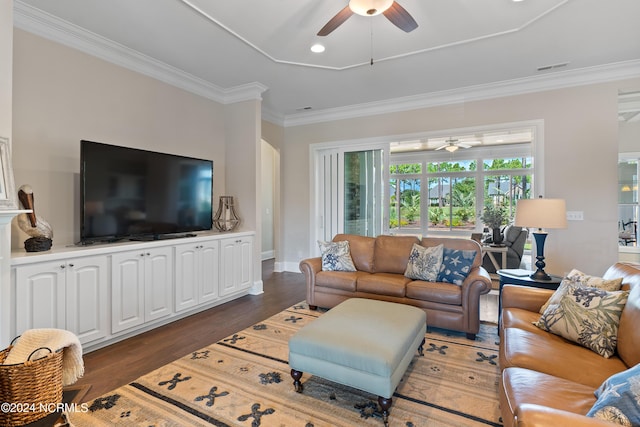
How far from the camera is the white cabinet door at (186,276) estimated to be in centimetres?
354

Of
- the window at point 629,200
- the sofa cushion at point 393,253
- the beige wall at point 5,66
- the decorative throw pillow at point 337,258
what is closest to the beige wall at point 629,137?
the window at point 629,200

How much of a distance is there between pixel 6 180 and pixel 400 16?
2.93 m

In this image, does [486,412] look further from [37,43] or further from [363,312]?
[37,43]

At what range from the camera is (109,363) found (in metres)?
2.62

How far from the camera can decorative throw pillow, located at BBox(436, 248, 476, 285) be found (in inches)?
129

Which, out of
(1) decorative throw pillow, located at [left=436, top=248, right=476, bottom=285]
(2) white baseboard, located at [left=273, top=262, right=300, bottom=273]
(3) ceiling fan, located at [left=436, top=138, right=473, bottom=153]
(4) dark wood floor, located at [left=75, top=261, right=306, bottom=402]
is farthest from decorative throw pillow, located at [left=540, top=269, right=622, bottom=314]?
(3) ceiling fan, located at [left=436, top=138, right=473, bottom=153]

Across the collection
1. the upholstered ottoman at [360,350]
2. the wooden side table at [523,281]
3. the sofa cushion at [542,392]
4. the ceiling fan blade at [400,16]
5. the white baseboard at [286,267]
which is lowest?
the white baseboard at [286,267]

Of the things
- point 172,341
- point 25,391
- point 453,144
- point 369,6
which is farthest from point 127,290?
point 453,144

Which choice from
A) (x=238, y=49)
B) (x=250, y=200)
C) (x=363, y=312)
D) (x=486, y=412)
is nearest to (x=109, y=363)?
(x=363, y=312)

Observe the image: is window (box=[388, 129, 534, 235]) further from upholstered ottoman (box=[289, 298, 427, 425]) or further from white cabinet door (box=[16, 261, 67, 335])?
white cabinet door (box=[16, 261, 67, 335])

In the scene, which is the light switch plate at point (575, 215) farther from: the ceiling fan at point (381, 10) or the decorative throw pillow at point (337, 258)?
the ceiling fan at point (381, 10)

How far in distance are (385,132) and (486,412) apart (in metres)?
4.21

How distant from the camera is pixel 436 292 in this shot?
3195 mm

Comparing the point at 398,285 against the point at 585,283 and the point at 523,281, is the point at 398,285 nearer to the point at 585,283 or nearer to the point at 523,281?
the point at 523,281
